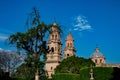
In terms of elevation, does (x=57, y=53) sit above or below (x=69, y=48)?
below

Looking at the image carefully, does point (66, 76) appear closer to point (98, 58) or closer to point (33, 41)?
point (33, 41)

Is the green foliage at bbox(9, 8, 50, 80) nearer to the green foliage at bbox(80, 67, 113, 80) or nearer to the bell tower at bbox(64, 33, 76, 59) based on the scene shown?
the green foliage at bbox(80, 67, 113, 80)

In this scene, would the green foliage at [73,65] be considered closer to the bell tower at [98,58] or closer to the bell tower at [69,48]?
the bell tower at [69,48]

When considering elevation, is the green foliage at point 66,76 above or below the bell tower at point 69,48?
below

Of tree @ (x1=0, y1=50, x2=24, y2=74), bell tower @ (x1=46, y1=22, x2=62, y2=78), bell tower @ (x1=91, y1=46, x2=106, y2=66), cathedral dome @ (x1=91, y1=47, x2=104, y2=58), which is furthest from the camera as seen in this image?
cathedral dome @ (x1=91, y1=47, x2=104, y2=58)

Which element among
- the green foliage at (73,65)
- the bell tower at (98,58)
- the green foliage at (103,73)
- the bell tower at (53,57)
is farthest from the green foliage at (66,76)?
the bell tower at (98,58)

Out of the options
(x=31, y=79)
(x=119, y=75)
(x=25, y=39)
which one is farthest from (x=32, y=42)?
(x=119, y=75)

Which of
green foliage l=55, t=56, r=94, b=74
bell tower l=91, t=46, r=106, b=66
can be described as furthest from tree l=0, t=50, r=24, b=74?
bell tower l=91, t=46, r=106, b=66

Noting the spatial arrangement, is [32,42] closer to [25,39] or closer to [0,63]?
[25,39]

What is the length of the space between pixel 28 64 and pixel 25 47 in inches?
119

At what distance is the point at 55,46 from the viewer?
117875mm

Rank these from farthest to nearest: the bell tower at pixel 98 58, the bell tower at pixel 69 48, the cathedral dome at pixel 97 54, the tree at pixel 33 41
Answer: the cathedral dome at pixel 97 54 < the bell tower at pixel 98 58 < the bell tower at pixel 69 48 < the tree at pixel 33 41

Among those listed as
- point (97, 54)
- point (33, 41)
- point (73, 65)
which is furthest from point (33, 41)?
point (97, 54)

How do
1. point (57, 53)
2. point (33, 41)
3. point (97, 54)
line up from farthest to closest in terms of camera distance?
point (97, 54) → point (57, 53) → point (33, 41)
